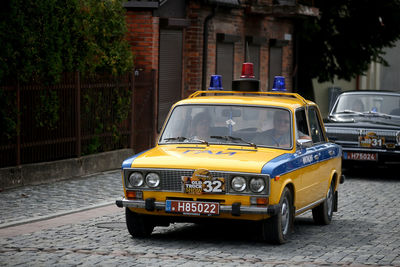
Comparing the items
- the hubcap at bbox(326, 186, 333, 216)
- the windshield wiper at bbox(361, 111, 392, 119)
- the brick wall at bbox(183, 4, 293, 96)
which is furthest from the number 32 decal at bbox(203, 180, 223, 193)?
the brick wall at bbox(183, 4, 293, 96)

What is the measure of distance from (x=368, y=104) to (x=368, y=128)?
4.26ft

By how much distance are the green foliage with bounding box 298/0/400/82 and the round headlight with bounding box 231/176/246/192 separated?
65.8 ft

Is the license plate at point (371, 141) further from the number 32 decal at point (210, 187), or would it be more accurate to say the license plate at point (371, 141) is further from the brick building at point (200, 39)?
the number 32 decal at point (210, 187)

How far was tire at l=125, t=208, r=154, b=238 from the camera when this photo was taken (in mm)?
9789

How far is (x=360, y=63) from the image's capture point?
98.5 ft

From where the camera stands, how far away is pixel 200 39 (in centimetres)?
2267

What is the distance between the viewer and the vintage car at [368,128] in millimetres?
16906

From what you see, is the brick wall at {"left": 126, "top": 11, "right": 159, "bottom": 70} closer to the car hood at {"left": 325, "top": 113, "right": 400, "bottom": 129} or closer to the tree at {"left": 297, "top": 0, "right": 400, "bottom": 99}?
the car hood at {"left": 325, "top": 113, "right": 400, "bottom": 129}

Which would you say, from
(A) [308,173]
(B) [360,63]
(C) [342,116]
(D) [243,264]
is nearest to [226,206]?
(D) [243,264]

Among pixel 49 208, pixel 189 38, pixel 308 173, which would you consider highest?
pixel 189 38

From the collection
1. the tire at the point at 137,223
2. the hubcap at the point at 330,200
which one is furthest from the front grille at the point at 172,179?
the hubcap at the point at 330,200

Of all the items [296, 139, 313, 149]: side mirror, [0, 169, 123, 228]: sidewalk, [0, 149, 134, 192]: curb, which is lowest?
[0, 169, 123, 228]: sidewalk

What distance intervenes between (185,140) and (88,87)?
650 centimetres

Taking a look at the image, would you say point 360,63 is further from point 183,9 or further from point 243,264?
point 243,264
